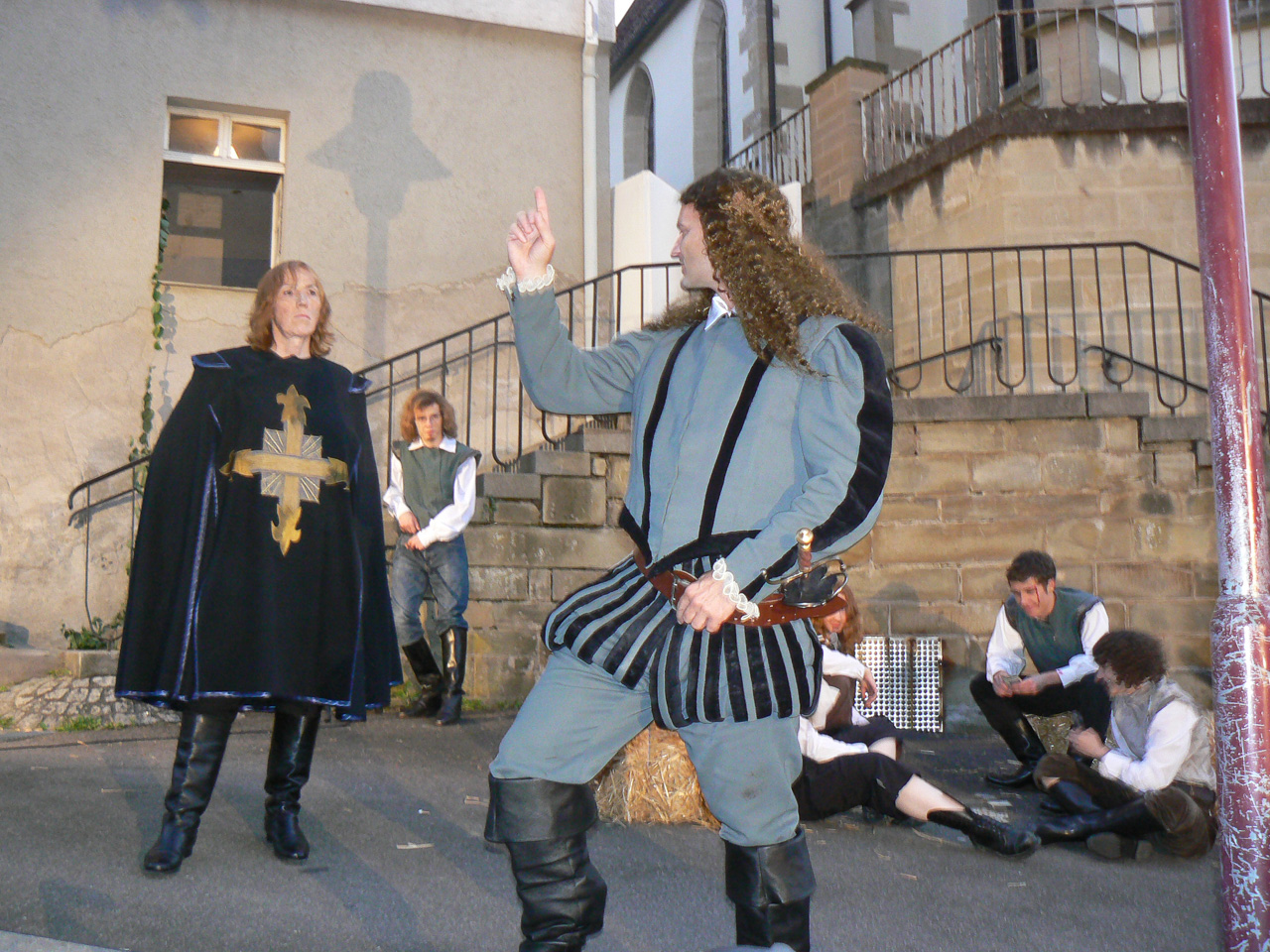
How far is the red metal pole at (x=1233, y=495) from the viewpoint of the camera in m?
2.55

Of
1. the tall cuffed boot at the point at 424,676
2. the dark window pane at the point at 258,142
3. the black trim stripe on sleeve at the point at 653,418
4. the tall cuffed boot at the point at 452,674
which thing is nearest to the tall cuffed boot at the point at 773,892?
the black trim stripe on sleeve at the point at 653,418

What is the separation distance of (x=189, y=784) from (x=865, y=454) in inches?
103

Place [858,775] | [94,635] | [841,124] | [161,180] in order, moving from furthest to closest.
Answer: [841,124]
[161,180]
[94,635]
[858,775]

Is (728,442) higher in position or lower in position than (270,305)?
lower

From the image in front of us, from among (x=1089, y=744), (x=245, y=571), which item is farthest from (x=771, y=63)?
(x=245, y=571)

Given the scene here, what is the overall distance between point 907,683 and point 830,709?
2.66 meters

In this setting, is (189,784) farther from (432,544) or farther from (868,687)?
(432,544)

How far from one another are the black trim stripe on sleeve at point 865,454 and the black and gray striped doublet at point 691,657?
15cm

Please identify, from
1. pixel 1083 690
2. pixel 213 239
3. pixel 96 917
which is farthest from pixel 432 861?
pixel 213 239

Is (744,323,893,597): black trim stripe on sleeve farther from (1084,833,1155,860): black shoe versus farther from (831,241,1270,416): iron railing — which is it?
(831,241,1270,416): iron railing

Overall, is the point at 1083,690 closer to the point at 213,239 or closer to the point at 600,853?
the point at 600,853

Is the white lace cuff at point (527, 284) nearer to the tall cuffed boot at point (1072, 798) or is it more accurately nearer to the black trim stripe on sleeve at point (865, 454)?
the black trim stripe on sleeve at point (865, 454)

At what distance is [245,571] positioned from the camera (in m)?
3.88

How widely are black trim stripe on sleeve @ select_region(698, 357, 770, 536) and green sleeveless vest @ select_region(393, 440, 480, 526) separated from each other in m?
4.97
